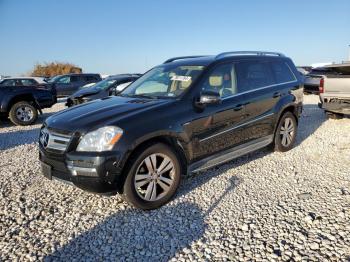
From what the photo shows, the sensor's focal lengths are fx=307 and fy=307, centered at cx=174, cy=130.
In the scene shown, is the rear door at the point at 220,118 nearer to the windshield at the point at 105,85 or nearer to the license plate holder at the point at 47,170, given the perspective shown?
the license plate holder at the point at 47,170

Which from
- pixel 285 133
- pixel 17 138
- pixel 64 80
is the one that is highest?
pixel 64 80

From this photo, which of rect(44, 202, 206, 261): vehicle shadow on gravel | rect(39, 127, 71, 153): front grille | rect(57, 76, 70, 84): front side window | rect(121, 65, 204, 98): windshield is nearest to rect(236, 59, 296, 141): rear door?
rect(121, 65, 204, 98): windshield

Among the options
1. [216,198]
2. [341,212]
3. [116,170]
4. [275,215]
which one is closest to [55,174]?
[116,170]

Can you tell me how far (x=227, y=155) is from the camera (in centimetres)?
442

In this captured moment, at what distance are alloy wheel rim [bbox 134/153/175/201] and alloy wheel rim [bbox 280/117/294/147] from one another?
2.81 metres

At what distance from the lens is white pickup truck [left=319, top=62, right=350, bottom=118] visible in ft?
24.7

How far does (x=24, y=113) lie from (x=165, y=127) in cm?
772

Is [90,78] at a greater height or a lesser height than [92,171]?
greater

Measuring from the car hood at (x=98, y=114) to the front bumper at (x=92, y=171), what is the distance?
0.32 metres

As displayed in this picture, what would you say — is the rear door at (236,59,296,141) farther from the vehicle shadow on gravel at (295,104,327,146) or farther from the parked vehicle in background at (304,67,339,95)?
the parked vehicle in background at (304,67,339,95)

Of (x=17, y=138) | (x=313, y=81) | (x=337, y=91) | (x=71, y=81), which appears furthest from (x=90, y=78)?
(x=337, y=91)

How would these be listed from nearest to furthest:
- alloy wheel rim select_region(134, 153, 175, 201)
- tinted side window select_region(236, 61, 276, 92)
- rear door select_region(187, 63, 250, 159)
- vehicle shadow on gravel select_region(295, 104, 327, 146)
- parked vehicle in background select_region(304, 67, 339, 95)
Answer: alloy wheel rim select_region(134, 153, 175, 201) < rear door select_region(187, 63, 250, 159) < tinted side window select_region(236, 61, 276, 92) < vehicle shadow on gravel select_region(295, 104, 327, 146) < parked vehicle in background select_region(304, 67, 339, 95)

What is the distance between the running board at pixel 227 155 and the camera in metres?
4.02

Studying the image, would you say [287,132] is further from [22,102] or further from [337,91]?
[22,102]
